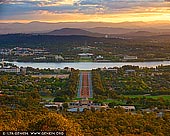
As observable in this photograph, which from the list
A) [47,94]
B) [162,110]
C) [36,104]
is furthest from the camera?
[47,94]

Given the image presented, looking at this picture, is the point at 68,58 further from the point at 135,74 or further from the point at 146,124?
the point at 146,124

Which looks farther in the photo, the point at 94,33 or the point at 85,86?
the point at 94,33

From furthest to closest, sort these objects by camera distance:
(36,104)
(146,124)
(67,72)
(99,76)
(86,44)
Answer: (86,44)
(67,72)
(99,76)
(36,104)
(146,124)

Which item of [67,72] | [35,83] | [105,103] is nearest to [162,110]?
[105,103]

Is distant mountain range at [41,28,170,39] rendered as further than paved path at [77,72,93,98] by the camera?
Yes

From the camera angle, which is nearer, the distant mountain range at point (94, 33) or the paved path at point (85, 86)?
the paved path at point (85, 86)

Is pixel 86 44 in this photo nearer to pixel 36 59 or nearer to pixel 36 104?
pixel 36 59

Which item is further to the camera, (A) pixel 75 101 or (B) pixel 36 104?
(A) pixel 75 101

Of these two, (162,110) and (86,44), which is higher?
(86,44)
